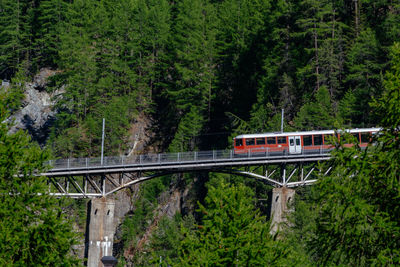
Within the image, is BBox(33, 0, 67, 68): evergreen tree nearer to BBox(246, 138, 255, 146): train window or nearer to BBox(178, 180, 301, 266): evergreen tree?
BBox(246, 138, 255, 146): train window

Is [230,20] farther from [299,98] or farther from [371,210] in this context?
[371,210]

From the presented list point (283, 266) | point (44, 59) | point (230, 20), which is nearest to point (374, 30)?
point (230, 20)

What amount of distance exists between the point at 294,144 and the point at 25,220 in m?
32.7

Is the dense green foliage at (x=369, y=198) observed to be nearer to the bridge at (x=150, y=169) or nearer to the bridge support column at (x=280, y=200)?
the bridge support column at (x=280, y=200)

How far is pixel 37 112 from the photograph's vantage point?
8312 centimetres

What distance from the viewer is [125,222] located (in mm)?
70312

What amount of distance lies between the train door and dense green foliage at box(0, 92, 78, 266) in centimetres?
3135

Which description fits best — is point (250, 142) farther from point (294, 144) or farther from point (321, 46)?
point (321, 46)

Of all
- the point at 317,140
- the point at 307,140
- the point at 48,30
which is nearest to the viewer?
the point at 317,140

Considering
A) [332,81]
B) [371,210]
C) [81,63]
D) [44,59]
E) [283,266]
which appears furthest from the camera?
[44,59]

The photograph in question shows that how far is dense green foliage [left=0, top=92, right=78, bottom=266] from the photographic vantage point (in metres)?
21.8

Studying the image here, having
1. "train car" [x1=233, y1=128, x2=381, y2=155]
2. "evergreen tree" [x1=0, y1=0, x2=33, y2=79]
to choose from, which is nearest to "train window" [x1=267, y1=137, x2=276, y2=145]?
"train car" [x1=233, y1=128, x2=381, y2=155]

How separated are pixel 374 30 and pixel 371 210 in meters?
54.3

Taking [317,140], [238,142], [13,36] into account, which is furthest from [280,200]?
[13,36]
